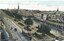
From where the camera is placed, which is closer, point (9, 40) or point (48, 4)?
point (9, 40)

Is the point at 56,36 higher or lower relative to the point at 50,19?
lower

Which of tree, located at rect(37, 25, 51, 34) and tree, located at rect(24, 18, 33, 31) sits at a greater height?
tree, located at rect(24, 18, 33, 31)

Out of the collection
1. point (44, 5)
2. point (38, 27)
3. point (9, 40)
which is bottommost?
point (9, 40)

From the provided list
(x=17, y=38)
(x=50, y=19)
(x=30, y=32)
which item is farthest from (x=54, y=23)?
(x=17, y=38)

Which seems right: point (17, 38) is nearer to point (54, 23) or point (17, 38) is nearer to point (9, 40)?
point (9, 40)

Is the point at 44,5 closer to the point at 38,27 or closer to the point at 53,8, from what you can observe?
the point at 53,8

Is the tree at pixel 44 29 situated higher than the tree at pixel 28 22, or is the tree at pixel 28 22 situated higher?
the tree at pixel 28 22

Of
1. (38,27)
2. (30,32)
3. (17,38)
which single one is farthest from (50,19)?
(17,38)

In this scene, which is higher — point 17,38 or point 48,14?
point 48,14

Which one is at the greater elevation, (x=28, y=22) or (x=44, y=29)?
(x=28, y=22)
